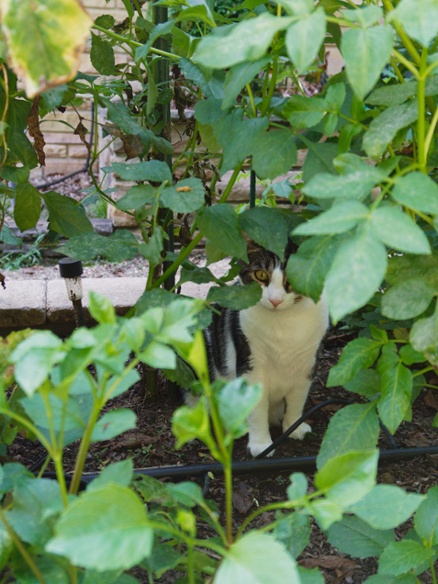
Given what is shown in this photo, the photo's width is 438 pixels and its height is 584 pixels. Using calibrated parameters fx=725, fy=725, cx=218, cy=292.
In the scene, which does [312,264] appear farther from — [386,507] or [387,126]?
[386,507]

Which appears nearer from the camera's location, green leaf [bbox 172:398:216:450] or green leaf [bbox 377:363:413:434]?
green leaf [bbox 172:398:216:450]

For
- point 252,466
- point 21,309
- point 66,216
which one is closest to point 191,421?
point 252,466

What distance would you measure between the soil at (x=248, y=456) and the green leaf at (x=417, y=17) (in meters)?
0.98

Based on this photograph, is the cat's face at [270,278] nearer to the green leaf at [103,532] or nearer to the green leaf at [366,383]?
the green leaf at [366,383]

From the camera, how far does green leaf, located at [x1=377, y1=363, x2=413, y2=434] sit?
→ 102 cm

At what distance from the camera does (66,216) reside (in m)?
1.50

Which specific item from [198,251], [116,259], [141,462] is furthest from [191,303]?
[198,251]

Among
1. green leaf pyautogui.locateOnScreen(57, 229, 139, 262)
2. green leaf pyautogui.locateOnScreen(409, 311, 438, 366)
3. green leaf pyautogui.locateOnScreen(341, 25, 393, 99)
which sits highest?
green leaf pyautogui.locateOnScreen(341, 25, 393, 99)

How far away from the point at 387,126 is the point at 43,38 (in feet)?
1.41

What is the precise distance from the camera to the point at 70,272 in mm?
1770

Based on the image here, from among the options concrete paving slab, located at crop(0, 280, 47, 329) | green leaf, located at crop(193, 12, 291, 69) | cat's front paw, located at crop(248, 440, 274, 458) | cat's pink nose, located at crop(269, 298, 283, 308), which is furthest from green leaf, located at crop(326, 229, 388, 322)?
concrete paving slab, located at crop(0, 280, 47, 329)

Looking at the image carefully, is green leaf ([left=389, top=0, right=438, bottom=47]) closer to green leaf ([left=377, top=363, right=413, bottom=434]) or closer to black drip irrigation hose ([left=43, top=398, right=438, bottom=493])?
green leaf ([left=377, top=363, right=413, bottom=434])

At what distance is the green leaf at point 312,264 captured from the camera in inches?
38.1

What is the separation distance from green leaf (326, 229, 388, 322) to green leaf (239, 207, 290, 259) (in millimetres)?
519
